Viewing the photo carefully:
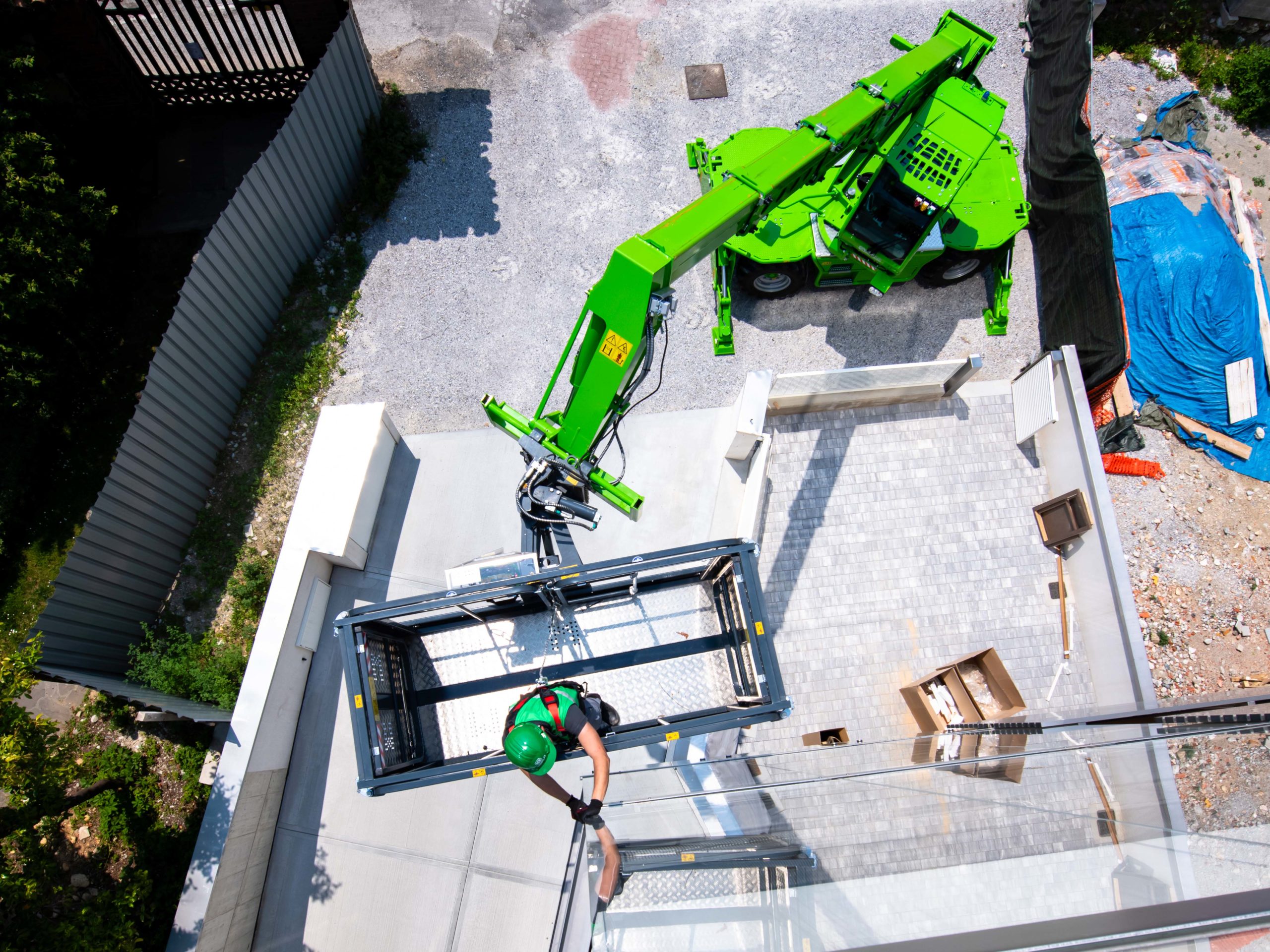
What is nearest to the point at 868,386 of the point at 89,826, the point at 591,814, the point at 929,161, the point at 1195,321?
the point at 929,161

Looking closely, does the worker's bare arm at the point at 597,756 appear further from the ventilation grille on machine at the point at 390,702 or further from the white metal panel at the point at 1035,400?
the white metal panel at the point at 1035,400

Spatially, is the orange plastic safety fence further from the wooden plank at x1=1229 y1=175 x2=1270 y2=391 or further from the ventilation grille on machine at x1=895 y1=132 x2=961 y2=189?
the ventilation grille on machine at x1=895 y1=132 x2=961 y2=189

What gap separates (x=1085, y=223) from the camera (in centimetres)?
1088

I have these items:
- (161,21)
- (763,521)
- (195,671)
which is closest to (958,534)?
(763,521)

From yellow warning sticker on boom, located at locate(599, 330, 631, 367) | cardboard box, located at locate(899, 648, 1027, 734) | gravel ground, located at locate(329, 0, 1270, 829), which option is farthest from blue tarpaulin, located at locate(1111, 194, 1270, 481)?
yellow warning sticker on boom, located at locate(599, 330, 631, 367)

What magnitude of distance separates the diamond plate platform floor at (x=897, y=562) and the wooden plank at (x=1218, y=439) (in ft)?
10.4

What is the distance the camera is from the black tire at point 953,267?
10.8 metres

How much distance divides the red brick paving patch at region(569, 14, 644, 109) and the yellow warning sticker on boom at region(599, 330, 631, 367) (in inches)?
301

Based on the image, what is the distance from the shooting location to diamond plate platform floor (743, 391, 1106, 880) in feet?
30.7

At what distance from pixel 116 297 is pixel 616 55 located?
932cm

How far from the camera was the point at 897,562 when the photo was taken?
9.88 m

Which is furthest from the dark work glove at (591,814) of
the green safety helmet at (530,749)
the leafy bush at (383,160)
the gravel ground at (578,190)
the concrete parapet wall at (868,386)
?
the leafy bush at (383,160)

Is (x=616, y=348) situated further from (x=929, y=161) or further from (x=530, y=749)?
(x=929, y=161)

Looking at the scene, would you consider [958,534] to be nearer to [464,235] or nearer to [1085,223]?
[1085,223]
